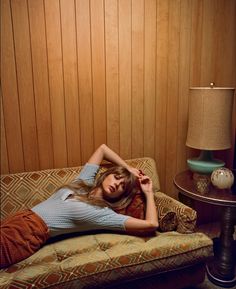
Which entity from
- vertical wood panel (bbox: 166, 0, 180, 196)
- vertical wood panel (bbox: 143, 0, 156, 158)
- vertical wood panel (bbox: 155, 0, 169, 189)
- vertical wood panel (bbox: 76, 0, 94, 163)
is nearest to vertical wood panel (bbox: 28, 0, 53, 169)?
vertical wood panel (bbox: 76, 0, 94, 163)

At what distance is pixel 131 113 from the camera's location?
2.18 meters

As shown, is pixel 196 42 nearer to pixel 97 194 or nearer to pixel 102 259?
pixel 97 194

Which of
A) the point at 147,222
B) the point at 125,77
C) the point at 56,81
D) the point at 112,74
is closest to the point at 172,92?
the point at 125,77

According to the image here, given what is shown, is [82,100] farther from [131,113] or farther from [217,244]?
[217,244]

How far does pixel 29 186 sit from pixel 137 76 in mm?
1120

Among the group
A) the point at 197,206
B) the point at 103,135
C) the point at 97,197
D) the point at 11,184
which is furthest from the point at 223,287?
the point at 11,184

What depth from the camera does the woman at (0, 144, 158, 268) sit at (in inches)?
56.0

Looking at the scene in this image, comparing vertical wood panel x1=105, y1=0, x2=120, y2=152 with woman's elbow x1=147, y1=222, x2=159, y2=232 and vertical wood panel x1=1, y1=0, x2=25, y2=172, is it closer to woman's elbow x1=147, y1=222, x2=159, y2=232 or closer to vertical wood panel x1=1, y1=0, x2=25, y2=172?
vertical wood panel x1=1, y1=0, x2=25, y2=172

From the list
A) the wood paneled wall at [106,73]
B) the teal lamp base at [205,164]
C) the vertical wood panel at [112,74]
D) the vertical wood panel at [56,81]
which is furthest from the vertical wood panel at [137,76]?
the vertical wood panel at [56,81]

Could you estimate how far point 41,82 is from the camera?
6.22 ft

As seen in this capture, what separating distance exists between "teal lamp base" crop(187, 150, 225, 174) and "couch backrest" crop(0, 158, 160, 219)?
2.78ft

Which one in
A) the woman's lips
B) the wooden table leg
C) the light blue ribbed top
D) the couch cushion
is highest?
the woman's lips

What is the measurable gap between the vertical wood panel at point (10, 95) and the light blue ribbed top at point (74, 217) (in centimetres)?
50

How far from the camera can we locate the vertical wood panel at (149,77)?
208 cm
